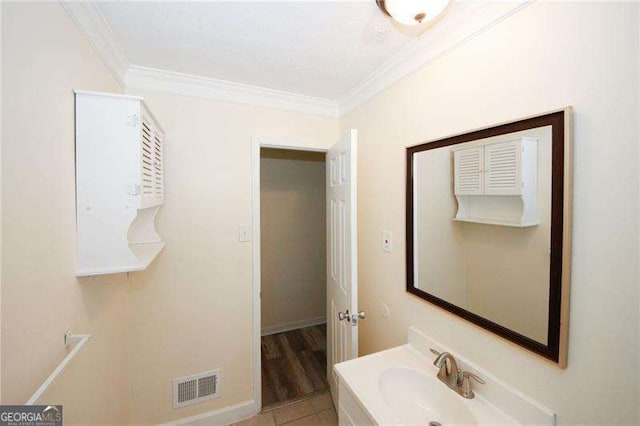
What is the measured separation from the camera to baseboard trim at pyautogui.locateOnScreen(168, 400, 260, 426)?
166 cm

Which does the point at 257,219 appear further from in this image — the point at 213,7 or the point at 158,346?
the point at 213,7

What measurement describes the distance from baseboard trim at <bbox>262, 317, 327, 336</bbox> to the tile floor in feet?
3.98

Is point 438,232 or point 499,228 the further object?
point 438,232

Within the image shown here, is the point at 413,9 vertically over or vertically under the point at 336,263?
over

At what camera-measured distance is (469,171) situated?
1057mm

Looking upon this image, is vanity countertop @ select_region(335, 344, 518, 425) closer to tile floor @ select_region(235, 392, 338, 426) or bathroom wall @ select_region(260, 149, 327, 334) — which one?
tile floor @ select_region(235, 392, 338, 426)

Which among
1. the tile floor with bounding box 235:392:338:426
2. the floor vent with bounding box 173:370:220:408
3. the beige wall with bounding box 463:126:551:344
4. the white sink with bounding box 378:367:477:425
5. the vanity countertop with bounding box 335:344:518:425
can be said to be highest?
the beige wall with bounding box 463:126:551:344

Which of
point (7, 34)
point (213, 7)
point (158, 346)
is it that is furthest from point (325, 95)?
point (158, 346)

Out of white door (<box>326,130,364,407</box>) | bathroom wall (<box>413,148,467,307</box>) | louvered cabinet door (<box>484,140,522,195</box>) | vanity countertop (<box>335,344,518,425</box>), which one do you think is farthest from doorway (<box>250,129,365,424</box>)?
louvered cabinet door (<box>484,140,522,195</box>)

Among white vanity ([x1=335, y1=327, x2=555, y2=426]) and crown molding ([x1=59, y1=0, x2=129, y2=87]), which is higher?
crown molding ([x1=59, y1=0, x2=129, y2=87])

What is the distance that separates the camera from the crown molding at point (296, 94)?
95 centimetres

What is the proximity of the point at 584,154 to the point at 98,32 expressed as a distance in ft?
6.15

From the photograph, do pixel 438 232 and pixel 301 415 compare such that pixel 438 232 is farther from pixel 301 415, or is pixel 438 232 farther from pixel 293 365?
pixel 293 365

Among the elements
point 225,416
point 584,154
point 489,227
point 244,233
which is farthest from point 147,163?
point 225,416
